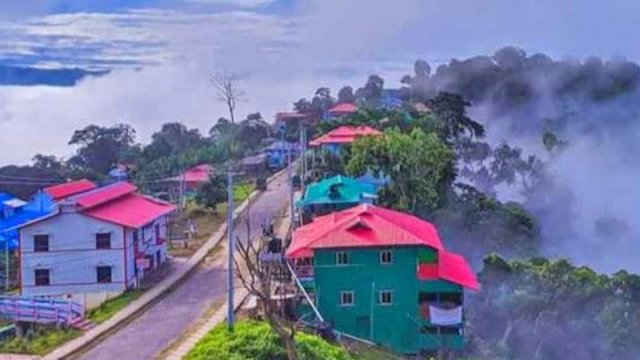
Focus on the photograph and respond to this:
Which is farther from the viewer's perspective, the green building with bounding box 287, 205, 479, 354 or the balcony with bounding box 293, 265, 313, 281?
the balcony with bounding box 293, 265, 313, 281

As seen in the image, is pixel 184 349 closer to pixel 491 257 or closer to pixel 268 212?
pixel 491 257

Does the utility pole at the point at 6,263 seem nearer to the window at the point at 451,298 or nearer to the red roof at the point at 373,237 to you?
the red roof at the point at 373,237

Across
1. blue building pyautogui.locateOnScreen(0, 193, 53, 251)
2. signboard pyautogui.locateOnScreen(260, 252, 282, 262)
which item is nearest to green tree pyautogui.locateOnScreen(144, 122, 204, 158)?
blue building pyautogui.locateOnScreen(0, 193, 53, 251)

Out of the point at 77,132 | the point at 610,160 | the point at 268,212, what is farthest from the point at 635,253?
the point at 77,132

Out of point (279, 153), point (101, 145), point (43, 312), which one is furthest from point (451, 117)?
point (43, 312)

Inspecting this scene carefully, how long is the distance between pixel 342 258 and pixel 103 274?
5623mm

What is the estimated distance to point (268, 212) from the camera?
103 feet

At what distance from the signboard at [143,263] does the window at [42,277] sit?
1.97 metres

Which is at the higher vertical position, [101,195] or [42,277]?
[101,195]

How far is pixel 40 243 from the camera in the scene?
861 inches

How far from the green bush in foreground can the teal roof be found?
37.2ft

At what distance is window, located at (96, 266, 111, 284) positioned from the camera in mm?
21969

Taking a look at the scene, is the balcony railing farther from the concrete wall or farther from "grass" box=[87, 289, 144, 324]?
the concrete wall

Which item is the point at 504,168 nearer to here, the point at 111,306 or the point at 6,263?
the point at 6,263
